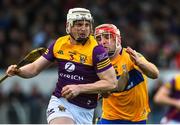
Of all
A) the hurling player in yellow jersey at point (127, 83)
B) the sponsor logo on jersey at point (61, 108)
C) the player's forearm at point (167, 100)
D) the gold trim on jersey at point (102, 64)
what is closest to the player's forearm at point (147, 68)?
the hurling player in yellow jersey at point (127, 83)

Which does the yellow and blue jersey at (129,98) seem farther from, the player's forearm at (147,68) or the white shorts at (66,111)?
the white shorts at (66,111)

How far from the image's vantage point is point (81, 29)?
9.27 metres

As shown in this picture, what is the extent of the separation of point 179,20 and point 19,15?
14.4ft

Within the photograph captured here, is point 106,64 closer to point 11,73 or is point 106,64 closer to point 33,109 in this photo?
point 11,73

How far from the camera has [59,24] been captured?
1950 cm

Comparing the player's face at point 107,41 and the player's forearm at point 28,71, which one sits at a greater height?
the player's face at point 107,41

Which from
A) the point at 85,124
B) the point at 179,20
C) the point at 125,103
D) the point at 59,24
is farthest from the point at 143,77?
the point at 179,20

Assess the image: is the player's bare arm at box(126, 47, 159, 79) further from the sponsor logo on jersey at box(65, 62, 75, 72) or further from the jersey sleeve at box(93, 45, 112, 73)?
the sponsor logo on jersey at box(65, 62, 75, 72)

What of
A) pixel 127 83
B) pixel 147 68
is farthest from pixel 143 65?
pixel 127 83

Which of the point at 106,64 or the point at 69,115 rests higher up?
the point at 106,64

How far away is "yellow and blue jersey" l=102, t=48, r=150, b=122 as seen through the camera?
408 inches

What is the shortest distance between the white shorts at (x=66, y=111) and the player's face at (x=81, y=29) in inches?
30.0

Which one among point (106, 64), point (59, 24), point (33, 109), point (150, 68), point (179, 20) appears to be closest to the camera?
point (106, 64)

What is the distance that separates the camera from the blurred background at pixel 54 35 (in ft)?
56.3
